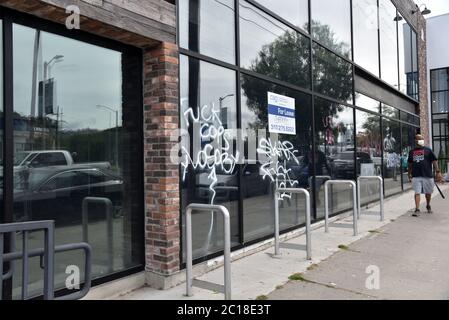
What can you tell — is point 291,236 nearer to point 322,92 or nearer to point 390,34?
point 322,92

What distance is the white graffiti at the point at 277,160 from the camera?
20.5 feet

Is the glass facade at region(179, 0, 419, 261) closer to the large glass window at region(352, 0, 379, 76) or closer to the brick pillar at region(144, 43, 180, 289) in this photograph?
the large glass window at region(352, 0, 379, 76)

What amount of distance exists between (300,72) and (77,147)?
4.61 meters

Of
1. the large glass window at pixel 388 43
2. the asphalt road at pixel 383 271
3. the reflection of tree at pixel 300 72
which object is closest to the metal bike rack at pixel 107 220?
the asphalt road at pixel 383 271

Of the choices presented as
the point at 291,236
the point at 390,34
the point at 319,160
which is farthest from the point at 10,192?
the point at 390,34

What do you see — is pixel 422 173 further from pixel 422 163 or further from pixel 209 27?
pixel 209 27

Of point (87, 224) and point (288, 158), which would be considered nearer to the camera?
point (87, 224)

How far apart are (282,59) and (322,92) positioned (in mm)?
1554

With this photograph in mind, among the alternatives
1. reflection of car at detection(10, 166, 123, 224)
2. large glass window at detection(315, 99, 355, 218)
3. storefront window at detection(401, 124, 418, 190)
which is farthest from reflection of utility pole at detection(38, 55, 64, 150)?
storefront window at detection(401, 124, 418, 190)

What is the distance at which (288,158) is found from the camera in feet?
22.4

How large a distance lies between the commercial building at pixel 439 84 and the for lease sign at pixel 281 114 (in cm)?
1563

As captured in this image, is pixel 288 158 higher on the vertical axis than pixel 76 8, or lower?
lower

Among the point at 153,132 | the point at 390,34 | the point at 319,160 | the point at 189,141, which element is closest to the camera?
the point at 153,132
